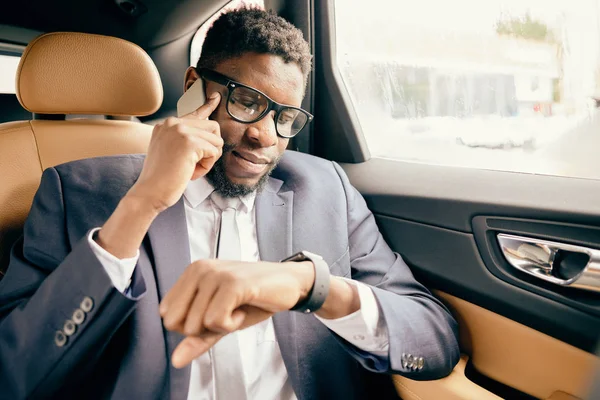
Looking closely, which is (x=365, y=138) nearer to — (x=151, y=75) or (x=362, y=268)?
(x=362, y=268)

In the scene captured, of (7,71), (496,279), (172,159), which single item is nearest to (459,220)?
(496,279)

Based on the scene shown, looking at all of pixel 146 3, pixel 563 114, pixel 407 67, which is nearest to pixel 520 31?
pixel 563 114

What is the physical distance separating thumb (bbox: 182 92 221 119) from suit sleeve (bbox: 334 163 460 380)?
1.84 feet

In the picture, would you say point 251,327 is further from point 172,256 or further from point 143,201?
point 143,201

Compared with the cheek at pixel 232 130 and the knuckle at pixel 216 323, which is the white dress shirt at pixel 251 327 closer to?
the cheek at pixel 232 130

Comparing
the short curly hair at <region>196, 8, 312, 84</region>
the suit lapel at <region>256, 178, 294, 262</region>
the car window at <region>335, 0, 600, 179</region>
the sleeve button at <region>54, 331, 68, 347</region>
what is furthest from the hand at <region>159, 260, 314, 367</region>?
the car window at <region>335, 0, 600, 179</region>

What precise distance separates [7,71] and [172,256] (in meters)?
2.62

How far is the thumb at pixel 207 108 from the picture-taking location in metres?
1.16

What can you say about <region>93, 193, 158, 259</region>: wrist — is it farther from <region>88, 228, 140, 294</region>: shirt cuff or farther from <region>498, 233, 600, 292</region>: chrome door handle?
<region>498, 233, 600, 292</region>: chrome door handle

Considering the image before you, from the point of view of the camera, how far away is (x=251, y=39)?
51.7 inches

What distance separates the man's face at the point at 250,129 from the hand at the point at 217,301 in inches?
20.3

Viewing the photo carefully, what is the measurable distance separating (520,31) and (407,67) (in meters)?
0.42

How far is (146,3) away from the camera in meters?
2.60

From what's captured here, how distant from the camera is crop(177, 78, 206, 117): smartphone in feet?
4.26
